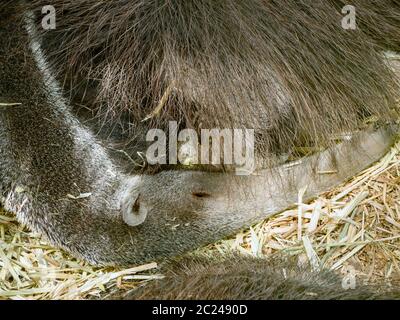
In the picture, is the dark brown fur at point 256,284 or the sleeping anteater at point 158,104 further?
the sleeping anteater at point 158,104

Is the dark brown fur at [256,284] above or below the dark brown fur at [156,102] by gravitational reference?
below

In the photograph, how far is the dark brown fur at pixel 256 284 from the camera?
76.1 inches

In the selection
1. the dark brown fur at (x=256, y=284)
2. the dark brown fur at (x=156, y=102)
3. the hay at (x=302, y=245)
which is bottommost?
the dark brown fur at (x=256, y=284)

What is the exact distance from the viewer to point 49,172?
2.10 metres

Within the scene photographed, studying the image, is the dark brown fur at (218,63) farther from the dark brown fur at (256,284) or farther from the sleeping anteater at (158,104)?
the dark brown fur at (256,284)

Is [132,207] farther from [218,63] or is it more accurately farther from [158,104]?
[218,63]

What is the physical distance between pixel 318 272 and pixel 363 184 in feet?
1.34

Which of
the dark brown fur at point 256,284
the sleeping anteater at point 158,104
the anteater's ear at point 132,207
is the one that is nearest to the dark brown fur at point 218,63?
the sleeping anteater at point 158,104

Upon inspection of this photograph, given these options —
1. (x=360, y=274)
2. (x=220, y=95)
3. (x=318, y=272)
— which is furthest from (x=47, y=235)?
(x=360, y=274)

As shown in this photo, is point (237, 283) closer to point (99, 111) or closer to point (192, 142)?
point (192, 142)

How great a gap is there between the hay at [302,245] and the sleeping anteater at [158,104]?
7 centimetres

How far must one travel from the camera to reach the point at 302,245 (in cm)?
219

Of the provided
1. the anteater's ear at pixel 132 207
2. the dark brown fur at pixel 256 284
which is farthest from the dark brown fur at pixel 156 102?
the dark brown fur at pixel 256 284

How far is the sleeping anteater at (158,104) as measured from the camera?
212 centimetres
